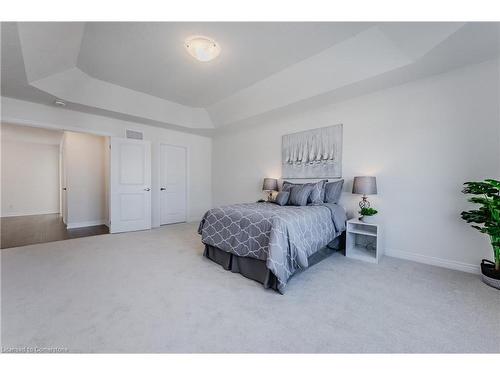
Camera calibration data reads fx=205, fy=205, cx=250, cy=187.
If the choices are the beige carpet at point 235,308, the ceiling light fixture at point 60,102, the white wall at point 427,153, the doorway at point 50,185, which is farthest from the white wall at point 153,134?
the white wall at point 427,153

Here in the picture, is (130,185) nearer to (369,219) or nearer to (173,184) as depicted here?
(173,184)

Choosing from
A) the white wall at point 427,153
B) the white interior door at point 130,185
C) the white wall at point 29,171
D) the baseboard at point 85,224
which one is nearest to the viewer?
the white wall at point 427,153

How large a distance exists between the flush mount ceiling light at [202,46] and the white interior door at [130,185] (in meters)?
2.78

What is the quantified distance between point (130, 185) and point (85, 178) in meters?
1.77

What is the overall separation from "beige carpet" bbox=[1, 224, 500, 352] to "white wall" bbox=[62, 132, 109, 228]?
2.58 m

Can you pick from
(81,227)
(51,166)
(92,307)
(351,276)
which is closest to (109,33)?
(92,307)

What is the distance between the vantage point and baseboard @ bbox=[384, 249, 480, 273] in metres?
2.41

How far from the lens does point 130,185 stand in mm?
4473

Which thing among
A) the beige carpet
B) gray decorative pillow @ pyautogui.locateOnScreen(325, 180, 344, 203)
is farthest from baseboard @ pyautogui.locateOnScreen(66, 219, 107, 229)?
gray decorative pillow @ pyautogui.locateOnScreen(325, 180, 344, 203)

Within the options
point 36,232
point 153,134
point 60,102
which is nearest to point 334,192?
point 153,134

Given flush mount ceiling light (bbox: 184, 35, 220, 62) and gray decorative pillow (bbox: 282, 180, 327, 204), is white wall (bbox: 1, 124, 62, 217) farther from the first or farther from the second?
gray decorative pillow (bbox: 282, 180, 327, 204)

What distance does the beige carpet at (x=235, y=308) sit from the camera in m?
1.33

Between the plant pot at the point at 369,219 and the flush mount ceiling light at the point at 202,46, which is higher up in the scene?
the flush mount ceiling light at the point at 202,46

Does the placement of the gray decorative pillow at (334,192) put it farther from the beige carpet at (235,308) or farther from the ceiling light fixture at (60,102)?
the ceiling light fixture at (60,102)
